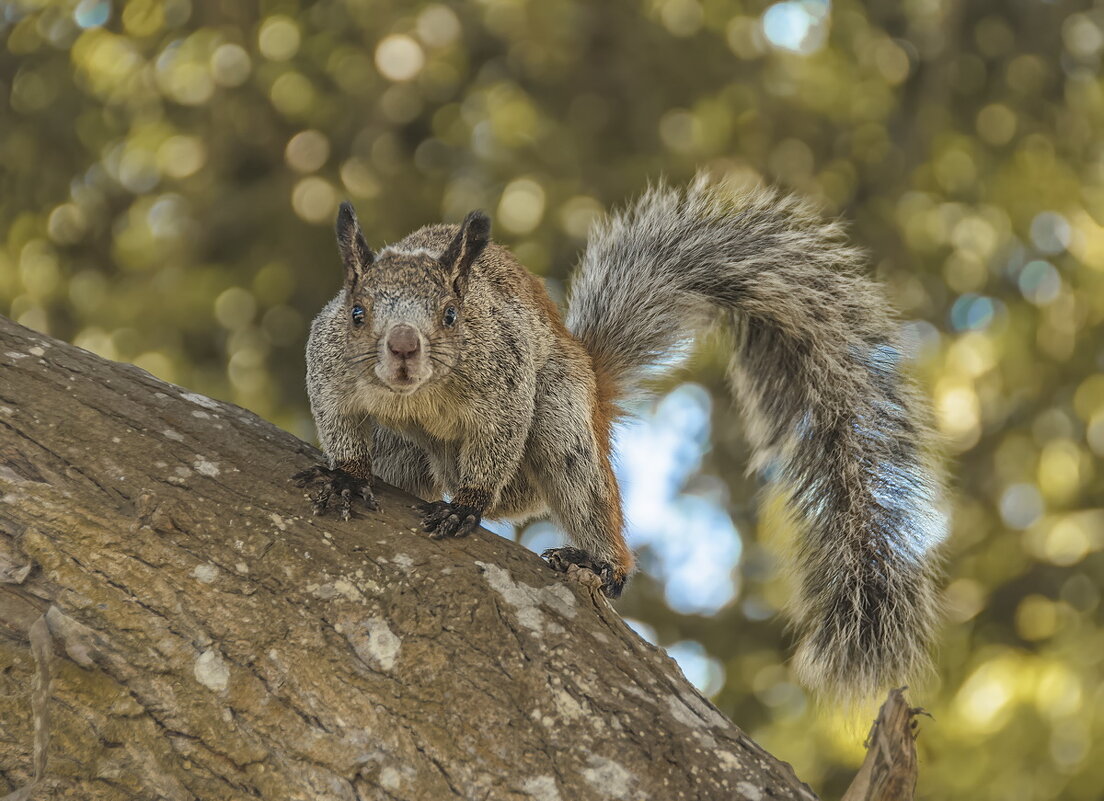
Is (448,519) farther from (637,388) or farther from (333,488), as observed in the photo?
(637,388)

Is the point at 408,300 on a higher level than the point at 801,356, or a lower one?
lower

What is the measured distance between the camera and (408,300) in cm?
347

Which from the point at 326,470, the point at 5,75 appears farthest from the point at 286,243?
the point at 326,470

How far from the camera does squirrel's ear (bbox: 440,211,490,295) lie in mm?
3594

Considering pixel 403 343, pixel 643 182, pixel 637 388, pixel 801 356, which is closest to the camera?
pixel 403 343

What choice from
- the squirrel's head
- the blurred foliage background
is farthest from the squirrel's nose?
the blurred foliage background

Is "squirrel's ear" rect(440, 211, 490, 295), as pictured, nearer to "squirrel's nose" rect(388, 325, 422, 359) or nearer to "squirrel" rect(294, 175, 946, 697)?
"squirrel" rect(294, 175, 946, 697)

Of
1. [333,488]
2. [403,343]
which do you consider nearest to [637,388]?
[403,343]

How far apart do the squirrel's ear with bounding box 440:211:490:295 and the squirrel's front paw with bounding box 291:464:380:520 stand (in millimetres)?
850

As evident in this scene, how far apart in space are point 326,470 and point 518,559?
0.59m

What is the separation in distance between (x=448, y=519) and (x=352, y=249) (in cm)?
111

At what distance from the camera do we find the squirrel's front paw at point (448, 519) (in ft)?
9.53

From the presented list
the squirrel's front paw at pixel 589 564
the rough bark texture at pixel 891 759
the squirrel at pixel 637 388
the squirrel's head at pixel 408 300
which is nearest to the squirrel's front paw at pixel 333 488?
the squirrel at pixel 637 388

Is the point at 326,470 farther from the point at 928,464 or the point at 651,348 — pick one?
the point at 928,464
